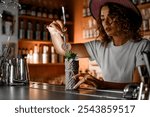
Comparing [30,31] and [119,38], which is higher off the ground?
[30,31]

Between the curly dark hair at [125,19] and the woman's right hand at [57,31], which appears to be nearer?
the woman's right hand at [57,31]

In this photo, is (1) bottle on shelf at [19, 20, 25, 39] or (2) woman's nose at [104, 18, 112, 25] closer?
(2) woman's nose at [104, 18, 112, 25]

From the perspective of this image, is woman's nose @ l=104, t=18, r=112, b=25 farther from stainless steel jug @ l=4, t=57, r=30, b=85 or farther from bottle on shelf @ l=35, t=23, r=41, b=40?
bottle on shelf @ l=35, t=23, r=41, b=40

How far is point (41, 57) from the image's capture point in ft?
13.6

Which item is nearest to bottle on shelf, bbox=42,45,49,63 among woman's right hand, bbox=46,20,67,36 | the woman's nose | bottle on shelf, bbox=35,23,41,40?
bottle on shelf, bbox=35,23,41,40

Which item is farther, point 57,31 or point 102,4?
point 102,4

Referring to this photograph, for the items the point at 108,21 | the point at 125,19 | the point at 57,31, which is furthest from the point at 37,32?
the point at 57,31

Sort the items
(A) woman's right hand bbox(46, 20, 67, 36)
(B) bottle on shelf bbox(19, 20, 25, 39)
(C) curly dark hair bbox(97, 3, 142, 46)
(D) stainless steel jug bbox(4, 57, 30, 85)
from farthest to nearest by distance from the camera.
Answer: (B) bottle on shelf bbox(19, 20, 25, 39), (C) curly dark hair bbox(97, 3, 142, 46), (D) stainless steel jug bbox(4, 57, 30, 85), (A) woman's right hand bbox(46, 20, 67, 36)

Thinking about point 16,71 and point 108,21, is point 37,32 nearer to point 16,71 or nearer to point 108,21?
point 108,21

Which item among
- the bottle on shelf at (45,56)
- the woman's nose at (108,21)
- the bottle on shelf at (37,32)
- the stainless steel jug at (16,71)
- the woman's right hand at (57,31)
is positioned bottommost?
the stainless steel jug at (16,71)

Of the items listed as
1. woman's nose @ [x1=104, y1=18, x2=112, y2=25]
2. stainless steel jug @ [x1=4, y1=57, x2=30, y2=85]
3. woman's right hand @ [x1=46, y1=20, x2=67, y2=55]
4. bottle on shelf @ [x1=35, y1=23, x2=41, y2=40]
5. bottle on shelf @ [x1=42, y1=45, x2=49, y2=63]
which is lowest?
stainless steel jug @ [x1=4, y1=57, x2=30, y2=85]

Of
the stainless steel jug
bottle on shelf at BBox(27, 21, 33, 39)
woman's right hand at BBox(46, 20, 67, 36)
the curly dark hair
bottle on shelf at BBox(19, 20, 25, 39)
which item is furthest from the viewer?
bottle on shelf at BBox(27, 21, 33, 39)

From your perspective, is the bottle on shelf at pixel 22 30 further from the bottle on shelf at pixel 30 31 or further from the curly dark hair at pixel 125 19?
the curly dark hair at pixel 125 19

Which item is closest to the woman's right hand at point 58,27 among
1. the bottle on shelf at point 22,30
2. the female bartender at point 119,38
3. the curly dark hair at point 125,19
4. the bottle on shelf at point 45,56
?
the female bartender at point 119,38
